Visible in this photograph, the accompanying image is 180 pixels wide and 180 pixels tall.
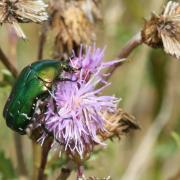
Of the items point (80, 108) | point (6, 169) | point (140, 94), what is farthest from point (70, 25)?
point (140, 94)

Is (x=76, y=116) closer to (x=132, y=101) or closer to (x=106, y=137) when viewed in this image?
(x=106, y=137)

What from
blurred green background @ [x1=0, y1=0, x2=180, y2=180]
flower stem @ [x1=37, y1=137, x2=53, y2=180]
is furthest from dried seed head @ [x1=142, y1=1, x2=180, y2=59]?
blurred green background @ [x1=0, y1=0, x2=180, y2=180]

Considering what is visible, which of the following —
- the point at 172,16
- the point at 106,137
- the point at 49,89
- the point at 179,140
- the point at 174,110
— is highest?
the point at 172,16

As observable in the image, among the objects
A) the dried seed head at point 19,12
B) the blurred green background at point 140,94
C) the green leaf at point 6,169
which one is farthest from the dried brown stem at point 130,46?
the blurred green background at point 140,94

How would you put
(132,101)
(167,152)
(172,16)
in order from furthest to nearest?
(132,101)
(167,152)
(172,16)

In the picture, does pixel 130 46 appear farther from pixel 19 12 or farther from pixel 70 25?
pixel 19 12

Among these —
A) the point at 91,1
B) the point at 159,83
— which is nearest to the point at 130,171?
the point at 159,83

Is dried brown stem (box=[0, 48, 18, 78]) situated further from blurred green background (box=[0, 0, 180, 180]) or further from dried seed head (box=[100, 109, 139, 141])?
blurred green background (box=[0, 0, 180, 180])
